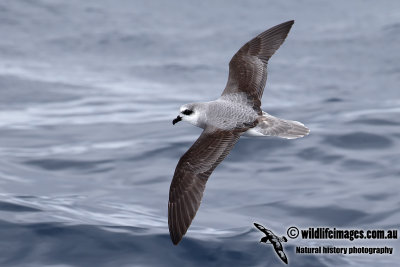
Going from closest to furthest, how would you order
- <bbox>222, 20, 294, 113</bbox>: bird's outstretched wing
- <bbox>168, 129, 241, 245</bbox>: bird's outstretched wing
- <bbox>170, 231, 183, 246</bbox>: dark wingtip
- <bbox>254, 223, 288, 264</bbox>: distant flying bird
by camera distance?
<bbox>170, 231, 183, 246</bbox>: dark wingtip → <bbox>168, 129, 241, 245</bbox>: bird's outstretched wing → <bbox>254, 223, 288, 264</bbox>: distant flying bird → <bbox>222, 20, 294, 113</bbox>: bird's outstretched wing

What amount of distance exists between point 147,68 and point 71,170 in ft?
20.5

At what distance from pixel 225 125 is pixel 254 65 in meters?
1.32

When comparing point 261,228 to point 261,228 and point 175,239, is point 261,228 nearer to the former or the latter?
point 261,228

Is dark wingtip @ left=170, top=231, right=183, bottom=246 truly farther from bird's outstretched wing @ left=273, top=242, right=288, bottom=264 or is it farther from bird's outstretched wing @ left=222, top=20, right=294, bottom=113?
bird's outstretched wing @ left=222, top=20, right=294, bottom=113

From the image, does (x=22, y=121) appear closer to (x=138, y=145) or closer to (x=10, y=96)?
(x=10, y=96)

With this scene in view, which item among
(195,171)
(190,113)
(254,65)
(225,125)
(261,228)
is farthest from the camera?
(254,65)

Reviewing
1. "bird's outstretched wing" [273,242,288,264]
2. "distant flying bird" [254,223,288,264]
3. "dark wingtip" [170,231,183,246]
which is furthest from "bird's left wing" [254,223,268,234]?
"dark wingtip" [170,231,183,246]

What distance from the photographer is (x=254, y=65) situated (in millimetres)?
9570

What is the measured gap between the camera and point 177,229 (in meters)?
7.93

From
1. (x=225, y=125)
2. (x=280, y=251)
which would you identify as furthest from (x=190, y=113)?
(x=280, y=251)

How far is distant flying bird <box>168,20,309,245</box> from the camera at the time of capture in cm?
820

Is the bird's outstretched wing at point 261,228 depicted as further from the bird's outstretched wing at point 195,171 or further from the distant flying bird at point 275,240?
the bird's outstretched wing at point 195,171

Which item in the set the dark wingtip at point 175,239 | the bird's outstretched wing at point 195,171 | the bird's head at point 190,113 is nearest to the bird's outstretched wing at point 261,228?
the bird's outstretched wing at point 195,171

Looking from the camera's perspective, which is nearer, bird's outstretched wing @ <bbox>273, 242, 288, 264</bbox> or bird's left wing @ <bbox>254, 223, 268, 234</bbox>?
bird's outstretched wing @ <bbox>273, 242, 288, 264</bbox>
